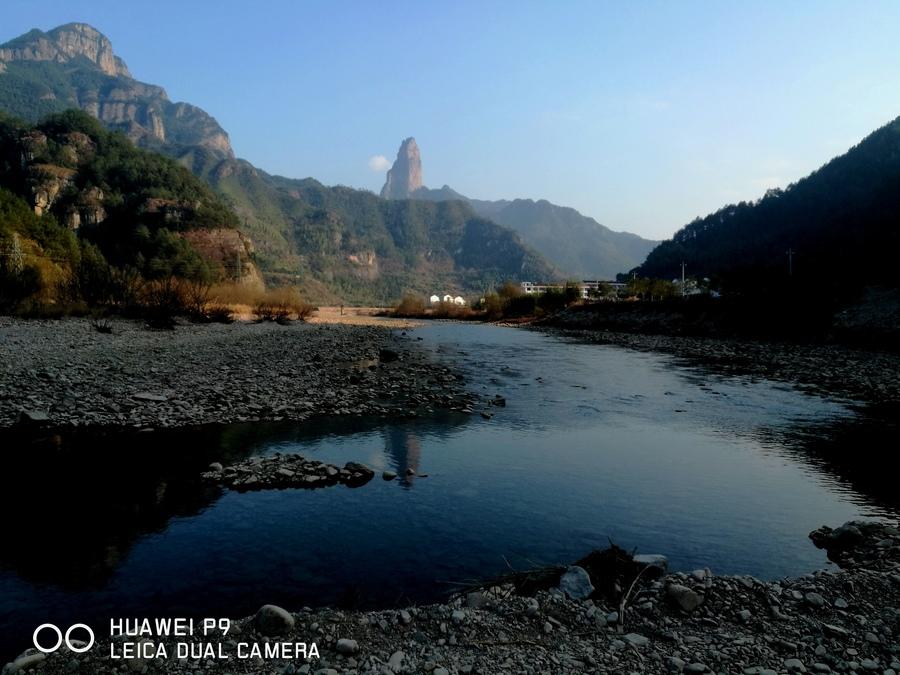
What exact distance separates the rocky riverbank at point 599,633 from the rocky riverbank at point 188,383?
10.6 metres

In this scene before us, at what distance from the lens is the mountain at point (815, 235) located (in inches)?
2438

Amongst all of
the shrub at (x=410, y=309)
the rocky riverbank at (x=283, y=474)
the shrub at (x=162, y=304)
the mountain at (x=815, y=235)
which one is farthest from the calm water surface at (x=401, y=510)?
the shrub at (x=410, y=309)

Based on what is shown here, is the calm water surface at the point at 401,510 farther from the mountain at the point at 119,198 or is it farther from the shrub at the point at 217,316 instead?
the mountain at the point at 119,198

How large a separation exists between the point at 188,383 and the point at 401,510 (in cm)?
1275

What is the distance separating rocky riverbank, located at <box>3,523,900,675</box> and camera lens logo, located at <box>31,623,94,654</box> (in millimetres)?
155

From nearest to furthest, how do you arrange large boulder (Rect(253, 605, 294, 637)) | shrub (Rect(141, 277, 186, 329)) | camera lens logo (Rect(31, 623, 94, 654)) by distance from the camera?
camera lens logo (Rect(31, 623, 94, 654)), large boulder (Rect(253, 605, 294, 637)), shrub (Rect(141, 277, 186, 329))

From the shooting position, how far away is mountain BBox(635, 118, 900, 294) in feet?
203

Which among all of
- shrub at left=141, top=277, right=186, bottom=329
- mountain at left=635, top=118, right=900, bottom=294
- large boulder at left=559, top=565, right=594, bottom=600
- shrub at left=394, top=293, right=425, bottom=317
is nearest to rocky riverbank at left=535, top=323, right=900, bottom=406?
mountain at left=635, top=118, right=900, bottom=294

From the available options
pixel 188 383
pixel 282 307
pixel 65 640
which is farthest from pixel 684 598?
pixel 282 307

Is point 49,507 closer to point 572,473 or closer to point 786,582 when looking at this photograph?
point 572,473

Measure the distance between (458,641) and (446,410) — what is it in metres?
12.8

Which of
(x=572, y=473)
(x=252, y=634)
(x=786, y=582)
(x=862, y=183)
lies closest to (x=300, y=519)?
(x=252, y=634)

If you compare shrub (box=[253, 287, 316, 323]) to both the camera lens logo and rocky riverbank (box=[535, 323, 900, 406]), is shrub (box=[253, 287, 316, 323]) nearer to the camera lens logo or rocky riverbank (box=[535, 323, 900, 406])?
rocky riverbank (box=[535, 323, 900, 406])

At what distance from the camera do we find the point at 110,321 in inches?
1651
